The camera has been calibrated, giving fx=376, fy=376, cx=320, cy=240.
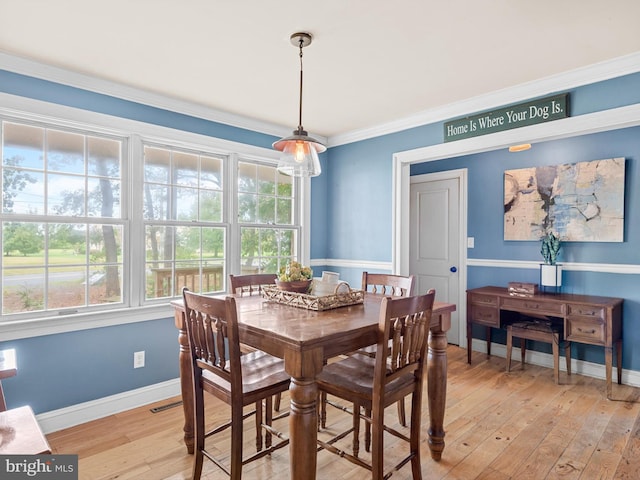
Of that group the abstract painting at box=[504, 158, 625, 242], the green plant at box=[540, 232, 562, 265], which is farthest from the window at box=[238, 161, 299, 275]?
the green plant at box=[540, 232, 562, 265]

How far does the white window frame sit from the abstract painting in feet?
8.91

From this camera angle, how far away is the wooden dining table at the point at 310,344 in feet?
4.86

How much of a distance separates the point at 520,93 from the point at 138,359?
3.65 m

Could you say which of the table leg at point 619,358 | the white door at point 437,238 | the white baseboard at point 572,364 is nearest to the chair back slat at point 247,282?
the white door at point 437,238

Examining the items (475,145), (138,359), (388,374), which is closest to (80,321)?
(138,359)

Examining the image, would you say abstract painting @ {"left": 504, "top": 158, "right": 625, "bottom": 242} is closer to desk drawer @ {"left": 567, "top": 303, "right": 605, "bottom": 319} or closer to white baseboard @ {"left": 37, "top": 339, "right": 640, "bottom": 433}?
desk drawer @ {"left": 567, "top": 303, "right": 605, "bottom": 319}

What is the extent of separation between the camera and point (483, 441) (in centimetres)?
238

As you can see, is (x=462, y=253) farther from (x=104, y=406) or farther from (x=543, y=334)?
(x=104, y=406)

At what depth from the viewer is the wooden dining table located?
4.86 feet

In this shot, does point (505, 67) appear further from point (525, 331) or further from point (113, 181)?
point (113, 181)

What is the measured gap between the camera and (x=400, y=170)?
3.80 m

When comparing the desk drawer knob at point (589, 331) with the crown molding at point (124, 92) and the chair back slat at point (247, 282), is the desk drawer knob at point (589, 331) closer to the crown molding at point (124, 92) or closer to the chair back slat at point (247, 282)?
the chair back slat at point (247, 282)

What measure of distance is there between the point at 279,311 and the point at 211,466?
38.7 inches

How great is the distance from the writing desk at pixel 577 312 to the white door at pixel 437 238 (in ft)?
2.80
